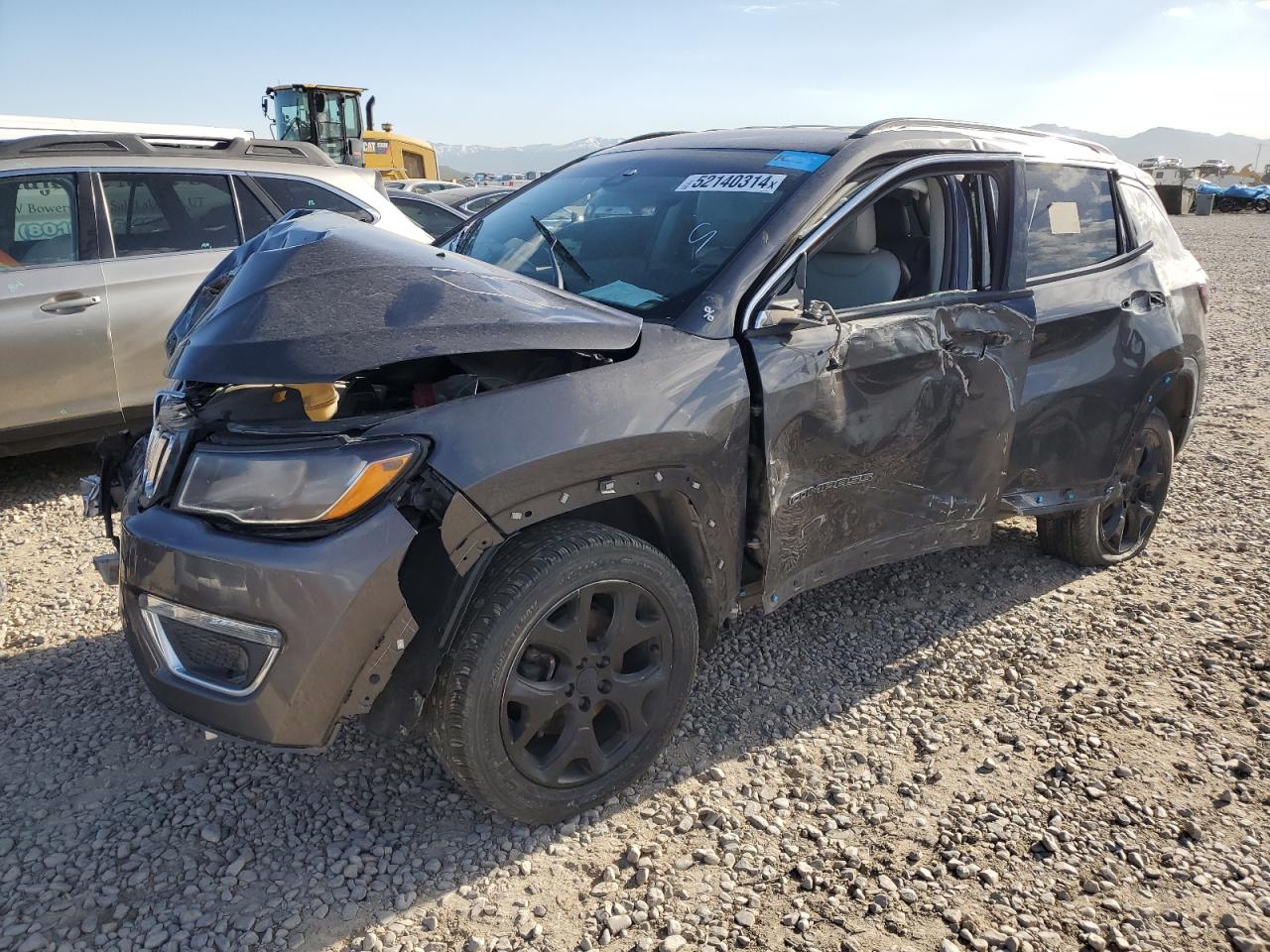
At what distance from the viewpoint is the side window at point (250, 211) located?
5.54m

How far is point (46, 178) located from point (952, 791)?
5.20 meters

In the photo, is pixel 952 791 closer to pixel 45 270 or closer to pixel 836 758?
pixel 836 758

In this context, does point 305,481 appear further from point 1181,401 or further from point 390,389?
point 1181,401

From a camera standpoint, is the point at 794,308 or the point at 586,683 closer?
the point at 586,683

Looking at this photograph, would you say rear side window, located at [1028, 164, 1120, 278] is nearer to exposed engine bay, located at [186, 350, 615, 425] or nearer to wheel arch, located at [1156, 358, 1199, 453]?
wheel arch, located at [1156, 358, 1199, 453]

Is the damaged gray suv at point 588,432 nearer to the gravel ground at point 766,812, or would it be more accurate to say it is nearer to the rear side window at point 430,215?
the gravel ground at point 766,812

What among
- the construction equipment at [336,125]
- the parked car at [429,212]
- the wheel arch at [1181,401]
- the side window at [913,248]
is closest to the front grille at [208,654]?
the side window at [913,248]

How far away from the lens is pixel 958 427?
3.40 m

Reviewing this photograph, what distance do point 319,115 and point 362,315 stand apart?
66.6ft

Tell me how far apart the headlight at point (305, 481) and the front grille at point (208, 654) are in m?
0.30

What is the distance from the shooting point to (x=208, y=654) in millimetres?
2271

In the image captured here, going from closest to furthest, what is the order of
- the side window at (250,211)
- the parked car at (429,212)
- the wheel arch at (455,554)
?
the wheel arch at (455,554)
the side window at (250,211)
the parked car at (429,212)

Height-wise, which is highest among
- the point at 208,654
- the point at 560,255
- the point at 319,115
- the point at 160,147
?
the point at 319,115

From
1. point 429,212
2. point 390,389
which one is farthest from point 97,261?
point 429,212
